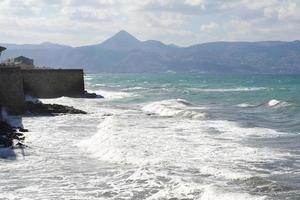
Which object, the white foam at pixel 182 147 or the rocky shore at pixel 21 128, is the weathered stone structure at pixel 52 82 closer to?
the rocky shore at pixel 21 128

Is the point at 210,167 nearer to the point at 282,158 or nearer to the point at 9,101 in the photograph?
the point at 282,158

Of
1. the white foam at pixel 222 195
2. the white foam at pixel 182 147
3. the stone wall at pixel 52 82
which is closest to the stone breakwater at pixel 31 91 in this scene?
the stone wall at pixel 52 82

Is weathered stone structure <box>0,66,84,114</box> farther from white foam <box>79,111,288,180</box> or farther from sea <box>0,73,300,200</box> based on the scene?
sea <box>0,73,300,200</box>

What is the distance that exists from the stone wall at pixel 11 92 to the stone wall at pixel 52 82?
11.9m

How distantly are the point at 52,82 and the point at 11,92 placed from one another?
15.3 meters

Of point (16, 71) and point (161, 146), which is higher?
point (16, 71)

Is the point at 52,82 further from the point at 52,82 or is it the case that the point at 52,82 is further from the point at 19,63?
the point at 19,63

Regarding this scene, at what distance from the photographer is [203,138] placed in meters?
21.0

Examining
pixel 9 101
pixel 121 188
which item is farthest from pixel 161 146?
pixel 9 101

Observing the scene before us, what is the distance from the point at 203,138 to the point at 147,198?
904cm

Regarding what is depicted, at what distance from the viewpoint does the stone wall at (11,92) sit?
98.0 ft

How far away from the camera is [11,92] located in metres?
30.2

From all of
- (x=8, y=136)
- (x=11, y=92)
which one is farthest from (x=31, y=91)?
(x=8, y=136)

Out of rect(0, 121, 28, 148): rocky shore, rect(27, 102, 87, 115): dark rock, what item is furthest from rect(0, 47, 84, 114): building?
rect(0, 121, 28, 148): rocky shore
